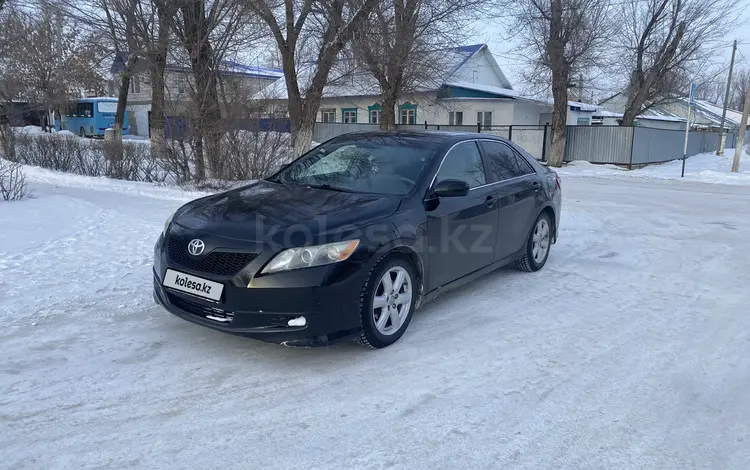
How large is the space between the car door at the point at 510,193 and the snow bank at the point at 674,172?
15.2 meters

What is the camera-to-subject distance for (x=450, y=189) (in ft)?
15.1

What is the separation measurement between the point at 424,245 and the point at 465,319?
2.72 ft

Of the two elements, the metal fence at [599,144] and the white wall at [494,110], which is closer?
the metal fence at [599,144]

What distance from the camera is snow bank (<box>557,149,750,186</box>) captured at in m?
19.2

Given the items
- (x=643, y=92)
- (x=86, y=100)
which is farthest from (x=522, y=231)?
(x=86, y=100)

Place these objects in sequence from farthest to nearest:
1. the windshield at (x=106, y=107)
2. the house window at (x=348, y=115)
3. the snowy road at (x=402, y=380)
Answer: the windshield at (x=106, y=107), the house window at (x=348, y=115), the snowy road at (x=402, y=380)

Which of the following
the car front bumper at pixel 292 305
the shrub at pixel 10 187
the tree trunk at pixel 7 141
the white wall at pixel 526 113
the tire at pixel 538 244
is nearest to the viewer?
the car front bumper at pixel 292 305

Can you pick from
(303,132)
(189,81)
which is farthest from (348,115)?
(189,81)

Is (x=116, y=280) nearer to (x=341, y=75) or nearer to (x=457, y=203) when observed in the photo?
(x=457, y=203)

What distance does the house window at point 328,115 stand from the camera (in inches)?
1548

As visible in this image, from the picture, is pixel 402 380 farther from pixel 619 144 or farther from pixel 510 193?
pixel 619 144

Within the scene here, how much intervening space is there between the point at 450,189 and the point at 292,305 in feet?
5.41

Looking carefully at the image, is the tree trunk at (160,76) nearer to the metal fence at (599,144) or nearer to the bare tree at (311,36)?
the bare tree at (311,36)

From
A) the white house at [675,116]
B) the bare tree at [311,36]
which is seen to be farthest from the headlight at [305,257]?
the white house at [675,116]
